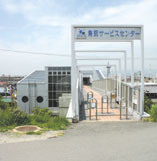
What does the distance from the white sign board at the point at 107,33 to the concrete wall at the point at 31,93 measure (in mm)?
25611

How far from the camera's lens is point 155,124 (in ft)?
23.2

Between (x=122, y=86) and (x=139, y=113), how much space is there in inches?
136

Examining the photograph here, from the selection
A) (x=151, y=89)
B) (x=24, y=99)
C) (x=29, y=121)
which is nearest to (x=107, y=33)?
(x=29, y=121)

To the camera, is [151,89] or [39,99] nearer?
[151,89]

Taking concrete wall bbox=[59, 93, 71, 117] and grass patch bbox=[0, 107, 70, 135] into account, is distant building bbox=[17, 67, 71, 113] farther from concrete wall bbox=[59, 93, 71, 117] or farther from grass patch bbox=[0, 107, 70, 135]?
grass patch bbox=[0, 107, 70, 135]

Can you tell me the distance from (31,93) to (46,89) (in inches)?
119

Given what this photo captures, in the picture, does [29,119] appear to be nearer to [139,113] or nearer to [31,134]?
[31,134]

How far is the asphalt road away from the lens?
408cm

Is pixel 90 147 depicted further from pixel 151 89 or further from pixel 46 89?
pixel 46 89

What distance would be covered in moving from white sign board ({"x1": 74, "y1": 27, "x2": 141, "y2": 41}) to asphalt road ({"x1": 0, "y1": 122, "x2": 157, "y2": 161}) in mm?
3894

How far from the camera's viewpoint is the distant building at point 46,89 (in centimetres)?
3162

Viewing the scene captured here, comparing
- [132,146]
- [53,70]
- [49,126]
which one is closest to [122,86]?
[49,126]

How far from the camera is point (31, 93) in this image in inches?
1334

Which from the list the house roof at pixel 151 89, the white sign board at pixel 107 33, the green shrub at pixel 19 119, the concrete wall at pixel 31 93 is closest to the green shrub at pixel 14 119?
the green shrub at pixel 19 119
